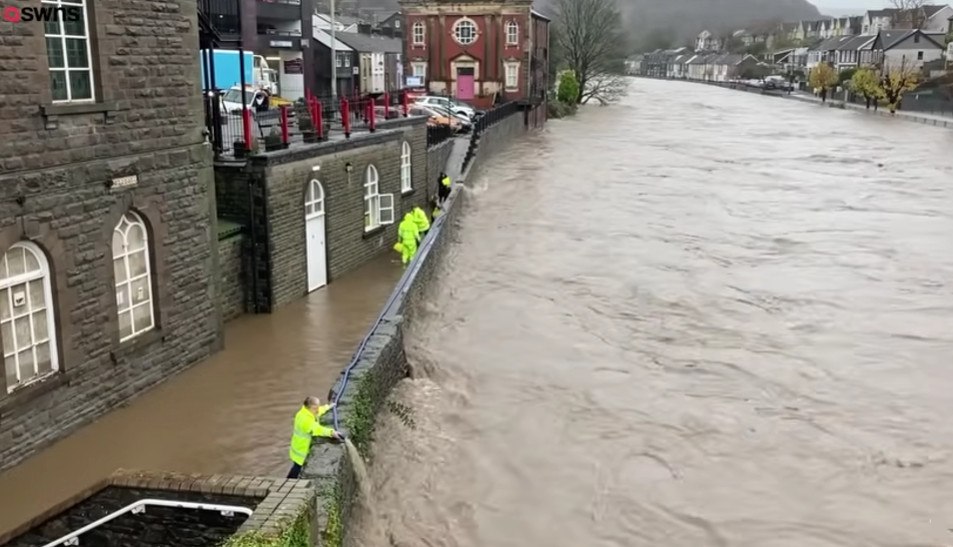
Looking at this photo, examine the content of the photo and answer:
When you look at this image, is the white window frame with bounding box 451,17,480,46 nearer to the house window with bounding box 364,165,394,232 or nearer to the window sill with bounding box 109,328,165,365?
the house window with bounding box 364,165,394,232

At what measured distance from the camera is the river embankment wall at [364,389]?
863cm

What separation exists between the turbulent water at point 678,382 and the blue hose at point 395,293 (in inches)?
40.2

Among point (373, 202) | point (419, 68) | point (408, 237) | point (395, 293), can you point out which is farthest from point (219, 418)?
point (419, 68)

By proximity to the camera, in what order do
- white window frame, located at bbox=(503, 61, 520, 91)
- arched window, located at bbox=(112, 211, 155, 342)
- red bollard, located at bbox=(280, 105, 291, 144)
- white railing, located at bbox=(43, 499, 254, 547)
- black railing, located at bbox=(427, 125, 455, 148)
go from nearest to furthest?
white railing, located at bbox=(43, 499, 254, 547)
arched window, located at bbox=(112, 211, 155, 342)
red bollard, located at bbox=(280, 105, 291, 144)
black railing, located at bbox=(427, 125, 455, 148)
white window frame, located at bbox=(503, 61, 520, 91)

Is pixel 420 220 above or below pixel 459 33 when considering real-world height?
below

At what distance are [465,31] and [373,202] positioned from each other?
39.2 m

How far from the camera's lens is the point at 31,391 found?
436 inches

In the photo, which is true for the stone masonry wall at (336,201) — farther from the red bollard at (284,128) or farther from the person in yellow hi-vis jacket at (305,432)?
the person in yellow hi-vis jacket at (305,432)

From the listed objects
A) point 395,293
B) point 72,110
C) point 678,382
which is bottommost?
point 678,382

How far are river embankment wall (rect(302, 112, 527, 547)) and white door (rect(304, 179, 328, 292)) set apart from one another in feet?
7.14

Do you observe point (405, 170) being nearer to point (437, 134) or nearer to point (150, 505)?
point (437, 134)

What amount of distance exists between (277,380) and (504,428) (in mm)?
3620

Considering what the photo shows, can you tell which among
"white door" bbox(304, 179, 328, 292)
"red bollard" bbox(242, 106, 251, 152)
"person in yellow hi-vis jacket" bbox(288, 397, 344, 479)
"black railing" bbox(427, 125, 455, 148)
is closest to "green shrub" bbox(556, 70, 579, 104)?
"black railing" bbox(427, 125, 455, 148)

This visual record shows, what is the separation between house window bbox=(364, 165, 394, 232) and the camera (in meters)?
22.5
